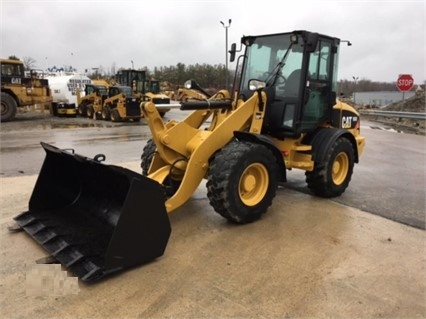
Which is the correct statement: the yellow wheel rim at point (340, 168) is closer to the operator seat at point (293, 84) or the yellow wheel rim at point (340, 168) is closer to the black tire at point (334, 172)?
the black tire at point (334, 172)

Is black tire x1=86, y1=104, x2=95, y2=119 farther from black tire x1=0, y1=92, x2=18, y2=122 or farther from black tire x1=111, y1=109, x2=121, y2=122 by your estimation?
black tire x1=0, y1=92, x2=18, y2=122

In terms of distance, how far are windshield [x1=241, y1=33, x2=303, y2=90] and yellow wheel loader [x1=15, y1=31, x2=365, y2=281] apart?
14 mm

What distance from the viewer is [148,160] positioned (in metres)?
5.58

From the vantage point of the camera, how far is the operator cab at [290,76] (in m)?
5.42

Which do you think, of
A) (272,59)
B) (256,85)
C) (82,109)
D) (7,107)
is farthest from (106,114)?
(256,85)

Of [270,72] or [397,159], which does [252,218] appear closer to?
[270,72]

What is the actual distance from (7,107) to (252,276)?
19.8m

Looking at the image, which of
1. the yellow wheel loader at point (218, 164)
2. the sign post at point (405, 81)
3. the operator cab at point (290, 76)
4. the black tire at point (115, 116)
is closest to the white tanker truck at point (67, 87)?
the black tire at point (115, 116)

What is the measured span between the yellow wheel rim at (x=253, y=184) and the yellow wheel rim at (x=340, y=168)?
1770 millimetres

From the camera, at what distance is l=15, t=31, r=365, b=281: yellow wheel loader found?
354cm

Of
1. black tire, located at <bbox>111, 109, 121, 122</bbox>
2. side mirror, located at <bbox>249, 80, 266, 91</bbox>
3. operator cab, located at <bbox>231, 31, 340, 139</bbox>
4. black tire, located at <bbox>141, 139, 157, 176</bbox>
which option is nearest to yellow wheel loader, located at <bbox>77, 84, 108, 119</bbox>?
black tire, located at <bbox>111, 109, 121, 122</bbox>

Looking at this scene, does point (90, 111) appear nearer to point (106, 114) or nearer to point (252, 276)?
point (106, 114)

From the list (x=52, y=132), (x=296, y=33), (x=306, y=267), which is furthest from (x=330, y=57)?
(x=52, y=132)

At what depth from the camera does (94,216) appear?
4297 millimetres
